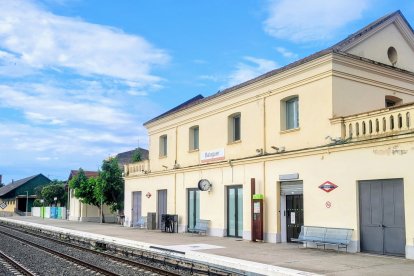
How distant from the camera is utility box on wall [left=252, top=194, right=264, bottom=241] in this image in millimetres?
17562

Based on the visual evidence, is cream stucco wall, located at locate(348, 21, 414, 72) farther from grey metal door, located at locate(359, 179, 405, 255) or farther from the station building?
grey metal door, located at locate(359, 179, 405, 255)

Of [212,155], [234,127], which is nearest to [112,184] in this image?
[212,155]

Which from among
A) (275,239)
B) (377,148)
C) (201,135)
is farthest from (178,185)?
(377,148)

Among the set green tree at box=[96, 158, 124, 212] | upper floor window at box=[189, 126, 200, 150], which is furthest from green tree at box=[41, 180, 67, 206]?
upper floor window at box=[189, 126, 200, 150]

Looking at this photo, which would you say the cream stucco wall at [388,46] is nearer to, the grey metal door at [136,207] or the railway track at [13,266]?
the railway track at [13,266]

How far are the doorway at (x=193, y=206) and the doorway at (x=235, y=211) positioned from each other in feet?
8.67

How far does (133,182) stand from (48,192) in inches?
1196

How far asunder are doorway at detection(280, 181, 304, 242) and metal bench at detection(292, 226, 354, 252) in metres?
0.76

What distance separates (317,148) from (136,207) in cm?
1628

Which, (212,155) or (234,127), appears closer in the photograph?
(234,127)

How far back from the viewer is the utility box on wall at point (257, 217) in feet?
57.6

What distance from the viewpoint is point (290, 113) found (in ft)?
58.1

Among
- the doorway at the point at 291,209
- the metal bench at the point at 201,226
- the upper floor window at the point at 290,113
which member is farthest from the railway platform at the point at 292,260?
the metal bench at the point at 201,226

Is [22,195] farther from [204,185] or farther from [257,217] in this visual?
[257,217]
